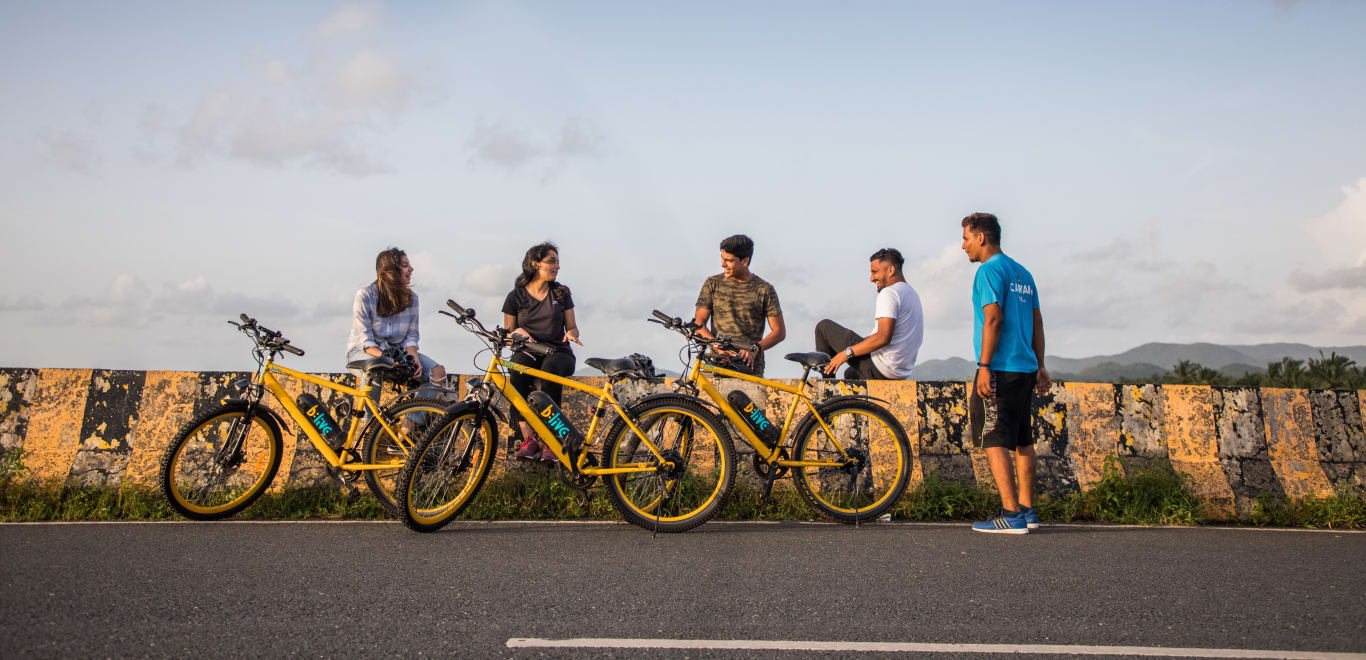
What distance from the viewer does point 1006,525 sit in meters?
6.18

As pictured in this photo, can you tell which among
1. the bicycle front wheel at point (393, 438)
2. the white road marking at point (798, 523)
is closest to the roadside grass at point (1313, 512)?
the white road marking at point (798, 523)

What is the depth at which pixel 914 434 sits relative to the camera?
7.28m

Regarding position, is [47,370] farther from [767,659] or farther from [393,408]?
[767,659]

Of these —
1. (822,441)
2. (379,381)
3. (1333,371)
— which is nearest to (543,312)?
(379,381)

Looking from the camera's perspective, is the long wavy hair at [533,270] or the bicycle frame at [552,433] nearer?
the bicycle frame at [552,433]

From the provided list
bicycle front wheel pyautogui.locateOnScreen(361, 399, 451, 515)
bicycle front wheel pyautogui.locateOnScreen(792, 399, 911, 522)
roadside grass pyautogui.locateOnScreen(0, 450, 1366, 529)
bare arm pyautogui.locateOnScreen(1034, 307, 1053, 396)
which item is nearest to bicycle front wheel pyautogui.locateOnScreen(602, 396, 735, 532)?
roadside grass pyautogui.locateOnScreen(0, 450, 1366, 529)

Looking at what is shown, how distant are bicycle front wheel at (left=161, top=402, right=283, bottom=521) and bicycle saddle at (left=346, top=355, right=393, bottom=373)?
795mm

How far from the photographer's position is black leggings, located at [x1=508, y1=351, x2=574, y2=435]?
652 centimetres

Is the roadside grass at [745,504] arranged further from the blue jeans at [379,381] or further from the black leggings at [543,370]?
the blue jeans at [379,381]

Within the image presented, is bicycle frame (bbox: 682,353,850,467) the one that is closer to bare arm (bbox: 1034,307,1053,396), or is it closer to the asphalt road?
the asphalt road

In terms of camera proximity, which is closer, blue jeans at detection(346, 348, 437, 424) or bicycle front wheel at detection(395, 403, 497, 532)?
bicycle front wheel at detection(395, 403, 497, 532)

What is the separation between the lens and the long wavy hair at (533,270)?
7.32m

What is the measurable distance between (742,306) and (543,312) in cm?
188

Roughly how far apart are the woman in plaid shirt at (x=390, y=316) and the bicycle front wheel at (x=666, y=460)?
6.47 ft
